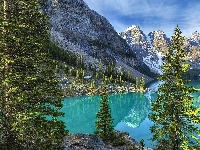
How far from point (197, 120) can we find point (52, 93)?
12.3 meters

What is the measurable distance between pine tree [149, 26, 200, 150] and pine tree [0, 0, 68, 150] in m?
9.66

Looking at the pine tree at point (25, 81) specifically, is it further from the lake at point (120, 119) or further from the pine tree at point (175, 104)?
the lake at point (120, 119)

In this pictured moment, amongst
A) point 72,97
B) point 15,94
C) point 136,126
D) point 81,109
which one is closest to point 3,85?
point 15,94

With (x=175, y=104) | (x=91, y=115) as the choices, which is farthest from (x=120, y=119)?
(x=175, y=104)

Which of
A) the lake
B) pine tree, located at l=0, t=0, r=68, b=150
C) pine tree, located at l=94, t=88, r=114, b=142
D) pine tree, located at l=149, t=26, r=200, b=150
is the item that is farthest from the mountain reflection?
pine tree, located at l=0, t=0, r=68, b=150

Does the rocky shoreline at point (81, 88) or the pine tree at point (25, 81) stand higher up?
the pine tree at point (25, 81)

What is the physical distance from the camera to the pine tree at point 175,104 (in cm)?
1862

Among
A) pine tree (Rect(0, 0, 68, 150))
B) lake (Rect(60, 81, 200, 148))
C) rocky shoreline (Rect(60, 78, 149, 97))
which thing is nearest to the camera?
pine tree (Rect(0, 0, 68, 150))

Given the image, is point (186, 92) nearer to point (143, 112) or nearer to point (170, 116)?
point (170, 116)

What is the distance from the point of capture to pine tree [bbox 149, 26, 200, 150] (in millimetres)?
18625

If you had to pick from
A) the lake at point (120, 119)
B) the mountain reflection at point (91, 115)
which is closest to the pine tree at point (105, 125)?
the lake at point (120, 119)

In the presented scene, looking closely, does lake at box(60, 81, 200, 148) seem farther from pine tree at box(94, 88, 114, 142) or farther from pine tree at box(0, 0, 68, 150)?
pine tree at box(0, 0, 68, 150)

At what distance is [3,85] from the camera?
13.6 meters

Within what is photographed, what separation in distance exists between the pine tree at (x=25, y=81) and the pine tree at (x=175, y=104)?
31.7 ft
